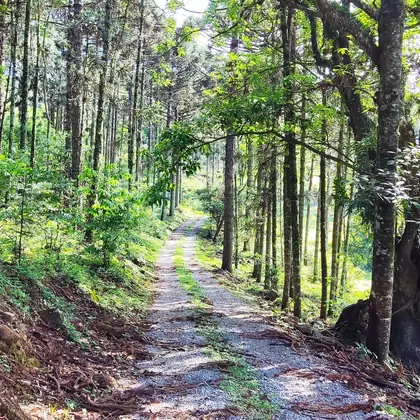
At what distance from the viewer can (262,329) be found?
8914mm

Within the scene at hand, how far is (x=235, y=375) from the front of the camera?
5.83m

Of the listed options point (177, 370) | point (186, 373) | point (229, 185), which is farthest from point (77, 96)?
point (186, 373)

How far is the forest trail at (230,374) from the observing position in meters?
4.75

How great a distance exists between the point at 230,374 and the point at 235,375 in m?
0.07

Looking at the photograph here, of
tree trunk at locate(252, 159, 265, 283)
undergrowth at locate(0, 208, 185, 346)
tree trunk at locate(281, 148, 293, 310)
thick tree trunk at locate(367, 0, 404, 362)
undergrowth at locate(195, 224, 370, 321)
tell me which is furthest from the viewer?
tree trunk at locate(252, 159, 265, 283)

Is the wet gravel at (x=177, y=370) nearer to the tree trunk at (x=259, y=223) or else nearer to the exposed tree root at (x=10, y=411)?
the exposed tree root at (x=10, y=411)

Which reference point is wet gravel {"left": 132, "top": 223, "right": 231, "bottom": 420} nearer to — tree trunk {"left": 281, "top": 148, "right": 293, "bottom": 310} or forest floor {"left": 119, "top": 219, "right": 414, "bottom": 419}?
forest floor {"left": 119, "top": 219, "right": 414, "bottom": 419}

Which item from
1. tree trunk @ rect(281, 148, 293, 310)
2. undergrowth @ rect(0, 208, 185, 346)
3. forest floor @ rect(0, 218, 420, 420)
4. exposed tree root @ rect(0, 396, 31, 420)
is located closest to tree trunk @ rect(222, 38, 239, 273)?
undergrowth @ rect(0, 208, 185, 346)

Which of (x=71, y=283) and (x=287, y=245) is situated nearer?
(x=71, y=283)

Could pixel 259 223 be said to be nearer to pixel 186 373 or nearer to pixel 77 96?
pixel 77 96

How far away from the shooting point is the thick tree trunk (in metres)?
6.72

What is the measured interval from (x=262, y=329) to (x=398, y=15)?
661cm

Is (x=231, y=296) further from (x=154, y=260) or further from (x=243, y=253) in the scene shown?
(x=243, y=253)

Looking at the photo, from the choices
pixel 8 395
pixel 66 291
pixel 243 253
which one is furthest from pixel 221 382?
pixel 243 253
